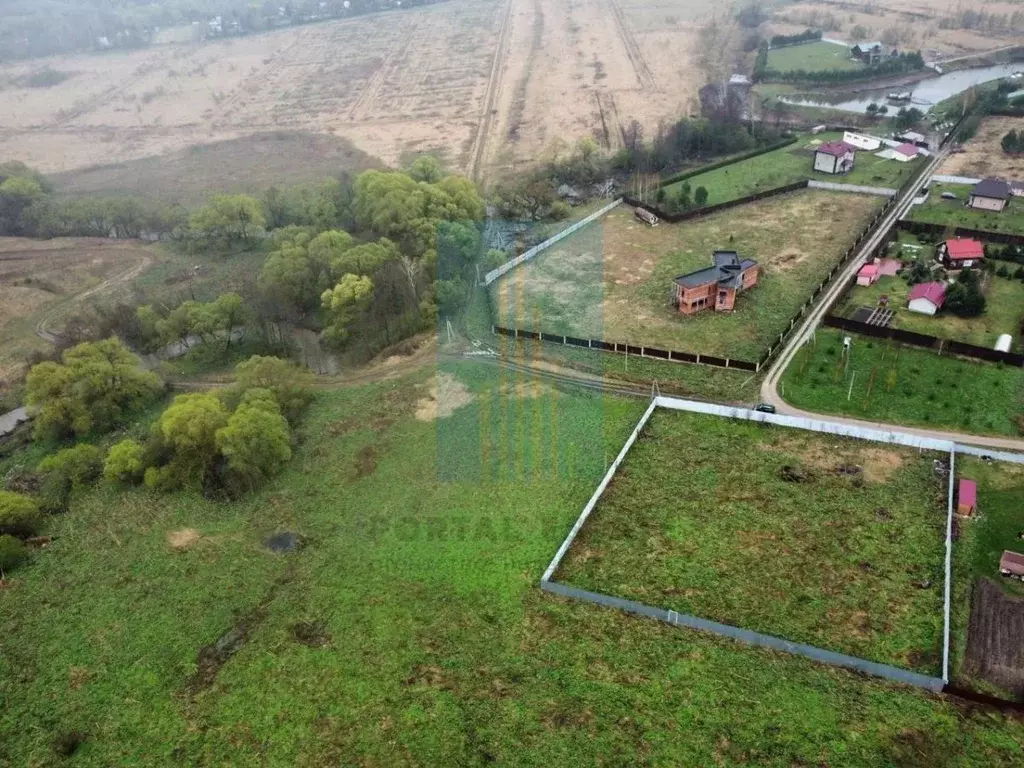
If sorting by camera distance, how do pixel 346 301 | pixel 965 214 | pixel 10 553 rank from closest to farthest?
pixel 10 553
pixel 346 301
pixel 965 214

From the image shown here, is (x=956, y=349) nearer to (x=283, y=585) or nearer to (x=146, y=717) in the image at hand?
(x=283, y=585)

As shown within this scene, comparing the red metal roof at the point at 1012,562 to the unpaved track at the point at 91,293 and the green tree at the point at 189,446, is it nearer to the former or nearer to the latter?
the green tree at the point at 189,446

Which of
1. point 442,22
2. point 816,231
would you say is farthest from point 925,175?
point 442,22

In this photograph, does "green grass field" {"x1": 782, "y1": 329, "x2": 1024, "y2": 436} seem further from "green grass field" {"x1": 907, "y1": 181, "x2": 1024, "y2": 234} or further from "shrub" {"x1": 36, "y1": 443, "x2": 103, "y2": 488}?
"shrub" {"x1": 36, "y1": 443, "x2": 103, "y2": 488}

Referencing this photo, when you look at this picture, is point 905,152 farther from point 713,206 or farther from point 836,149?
point 713,206

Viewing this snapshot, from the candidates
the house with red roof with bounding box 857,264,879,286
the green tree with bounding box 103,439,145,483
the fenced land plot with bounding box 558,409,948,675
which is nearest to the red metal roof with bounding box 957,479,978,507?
the fenced land plot with bounding box 558,409,948,675

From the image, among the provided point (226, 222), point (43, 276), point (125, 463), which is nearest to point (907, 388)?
point (125, 463)

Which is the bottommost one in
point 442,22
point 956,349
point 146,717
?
point 146,717
